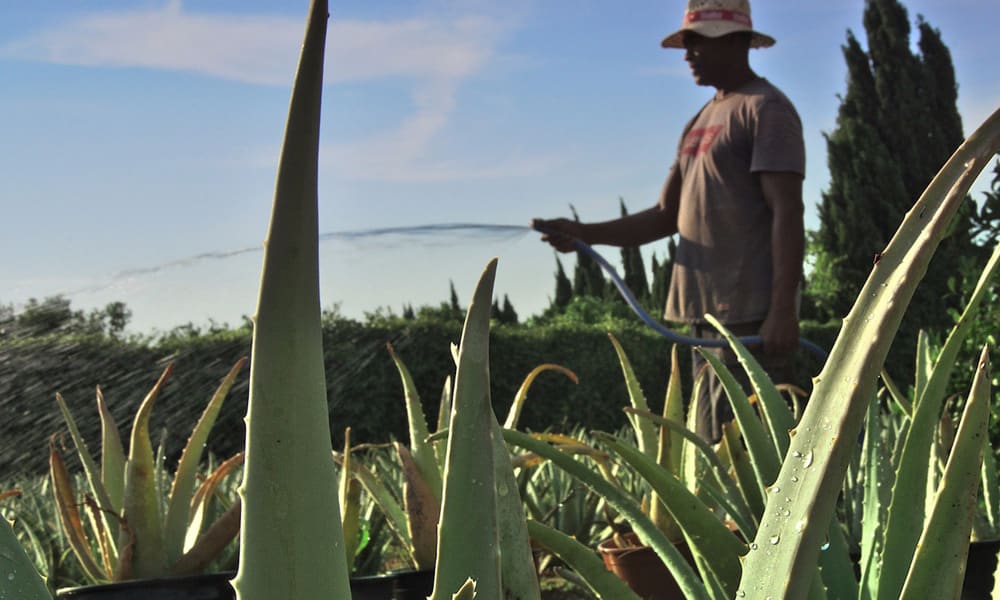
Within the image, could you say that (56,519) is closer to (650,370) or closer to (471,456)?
(471,456)

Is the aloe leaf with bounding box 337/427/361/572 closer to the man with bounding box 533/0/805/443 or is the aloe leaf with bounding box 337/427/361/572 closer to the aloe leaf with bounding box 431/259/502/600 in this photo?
the aloe leaf with bounding box 431/259/502/600

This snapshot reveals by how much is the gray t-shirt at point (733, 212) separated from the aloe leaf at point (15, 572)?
3.22 m

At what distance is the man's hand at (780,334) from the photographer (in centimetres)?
354

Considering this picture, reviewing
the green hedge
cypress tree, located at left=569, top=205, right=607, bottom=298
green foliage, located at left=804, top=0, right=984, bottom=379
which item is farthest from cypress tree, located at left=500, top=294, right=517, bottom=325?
the green hedge

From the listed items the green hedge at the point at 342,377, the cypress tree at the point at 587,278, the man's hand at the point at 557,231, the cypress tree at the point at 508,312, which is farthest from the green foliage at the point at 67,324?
the cypress tree at the point at 587,278

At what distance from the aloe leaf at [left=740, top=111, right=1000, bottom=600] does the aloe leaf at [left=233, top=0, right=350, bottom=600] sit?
0.27 metres

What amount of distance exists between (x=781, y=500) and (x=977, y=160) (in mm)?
234

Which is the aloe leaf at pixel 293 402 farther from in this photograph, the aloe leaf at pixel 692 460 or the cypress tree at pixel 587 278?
the cypress tree at pixel 587 278

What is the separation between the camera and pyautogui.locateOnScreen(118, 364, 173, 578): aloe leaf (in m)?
1.72

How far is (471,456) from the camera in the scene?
67 centimetres

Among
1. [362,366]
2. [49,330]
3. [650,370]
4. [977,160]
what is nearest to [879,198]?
[650,370]

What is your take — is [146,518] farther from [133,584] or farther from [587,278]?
[587,278]

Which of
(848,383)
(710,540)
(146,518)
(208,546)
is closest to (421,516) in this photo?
(208,546)

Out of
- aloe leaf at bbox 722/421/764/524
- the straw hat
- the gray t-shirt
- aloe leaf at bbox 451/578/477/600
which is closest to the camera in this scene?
aloe leaf at bbox 451/578/477/600
